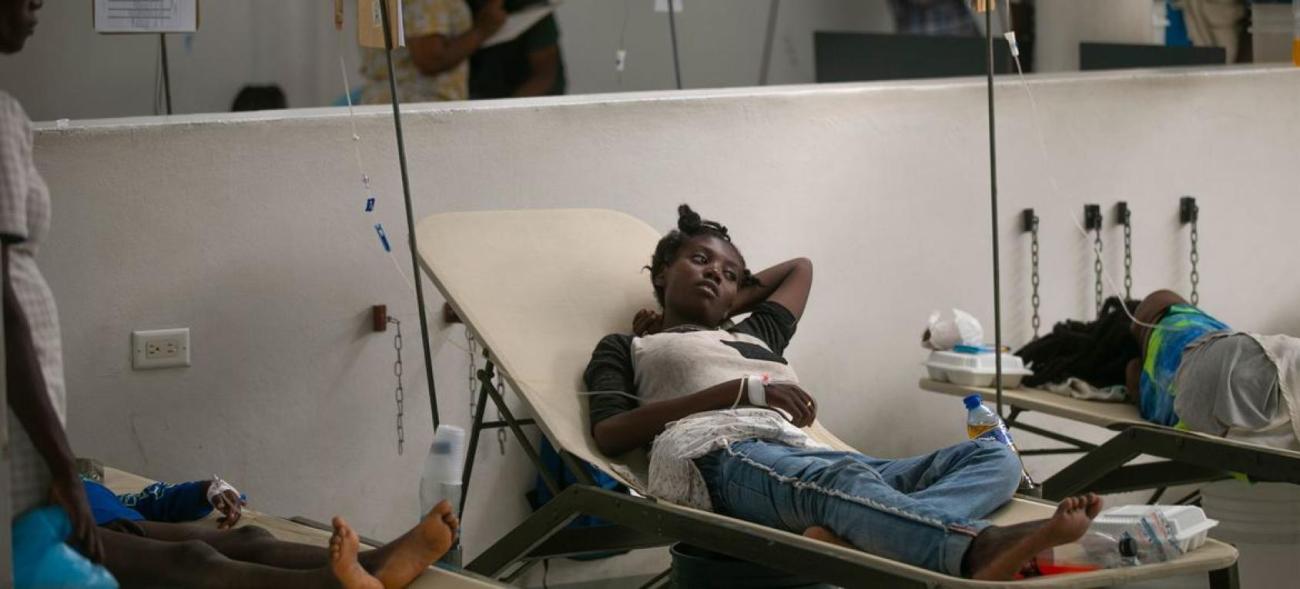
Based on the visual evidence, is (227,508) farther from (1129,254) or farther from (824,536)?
(1129,254)

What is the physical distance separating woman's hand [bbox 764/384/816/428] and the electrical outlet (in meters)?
1.34

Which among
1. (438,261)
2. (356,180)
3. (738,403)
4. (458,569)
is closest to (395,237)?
(356,180)

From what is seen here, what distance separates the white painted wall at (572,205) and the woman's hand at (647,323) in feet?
1.94

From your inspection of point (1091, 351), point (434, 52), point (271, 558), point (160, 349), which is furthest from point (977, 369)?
point (271, 558)

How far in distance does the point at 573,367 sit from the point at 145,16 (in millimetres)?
1134

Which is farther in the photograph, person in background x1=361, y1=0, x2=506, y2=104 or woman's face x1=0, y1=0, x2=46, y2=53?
person in background x1=361, y1=0, x2=506, y2=104

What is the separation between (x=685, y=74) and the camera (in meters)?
6.42

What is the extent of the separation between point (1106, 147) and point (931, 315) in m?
0.79

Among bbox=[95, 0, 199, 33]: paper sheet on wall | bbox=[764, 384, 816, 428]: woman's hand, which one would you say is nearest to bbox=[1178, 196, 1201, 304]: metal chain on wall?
bbox=[764, 384, 816, 428]: woman's hand

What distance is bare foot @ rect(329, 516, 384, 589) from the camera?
2324 mm

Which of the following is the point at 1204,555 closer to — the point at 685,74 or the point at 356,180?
the point at 356,180

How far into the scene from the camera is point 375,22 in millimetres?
3311

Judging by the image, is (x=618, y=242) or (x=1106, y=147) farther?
(x=1106, y=147)

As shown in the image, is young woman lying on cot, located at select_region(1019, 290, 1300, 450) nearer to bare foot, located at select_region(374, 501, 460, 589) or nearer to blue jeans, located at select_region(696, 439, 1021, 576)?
blue jeans, located at select_region(696, 439, 1021, 576)
